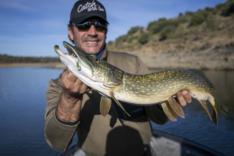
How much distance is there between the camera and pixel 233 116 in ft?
18.1

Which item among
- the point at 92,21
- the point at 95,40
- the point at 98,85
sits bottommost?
the point at 98,85

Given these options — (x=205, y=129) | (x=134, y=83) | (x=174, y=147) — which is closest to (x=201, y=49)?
(x=205, y=129)

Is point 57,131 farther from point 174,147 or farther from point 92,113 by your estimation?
point 174,147

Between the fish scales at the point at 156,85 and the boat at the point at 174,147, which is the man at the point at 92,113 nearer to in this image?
the fish scales at the point at 156,85

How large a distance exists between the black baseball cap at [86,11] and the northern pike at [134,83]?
36.6 inches

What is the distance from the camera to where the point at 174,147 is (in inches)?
145

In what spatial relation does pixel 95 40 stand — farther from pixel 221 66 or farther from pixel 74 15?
pixel 221 66

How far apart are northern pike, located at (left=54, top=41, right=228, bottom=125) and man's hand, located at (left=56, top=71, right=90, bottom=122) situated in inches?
2.3

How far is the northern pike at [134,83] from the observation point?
1.59 metres

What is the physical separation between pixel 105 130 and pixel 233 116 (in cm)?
529

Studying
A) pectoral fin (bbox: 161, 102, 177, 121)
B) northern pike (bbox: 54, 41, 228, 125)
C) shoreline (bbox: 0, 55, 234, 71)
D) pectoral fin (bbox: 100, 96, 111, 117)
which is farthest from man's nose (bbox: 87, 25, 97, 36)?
shoreline (bbox: 0, 55, 234, 71)

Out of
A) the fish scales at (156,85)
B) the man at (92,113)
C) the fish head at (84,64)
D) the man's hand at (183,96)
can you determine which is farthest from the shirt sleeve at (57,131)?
the man's hand at (183,96)

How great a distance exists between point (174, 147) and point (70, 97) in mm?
2997

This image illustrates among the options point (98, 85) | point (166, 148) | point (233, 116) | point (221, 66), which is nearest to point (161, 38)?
point (221, 66)
